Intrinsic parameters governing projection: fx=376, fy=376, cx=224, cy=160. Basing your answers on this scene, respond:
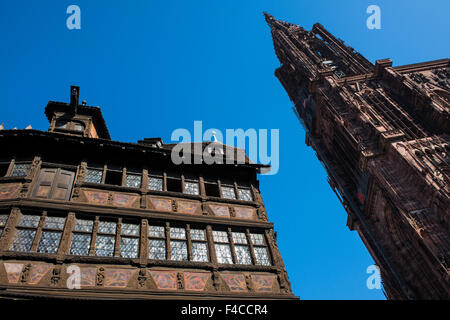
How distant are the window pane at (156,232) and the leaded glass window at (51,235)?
8.94ft

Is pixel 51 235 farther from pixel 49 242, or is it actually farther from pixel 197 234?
pixel 197 234

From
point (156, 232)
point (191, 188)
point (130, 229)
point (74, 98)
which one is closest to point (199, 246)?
point (156, 232)

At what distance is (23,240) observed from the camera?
1100 centimetres

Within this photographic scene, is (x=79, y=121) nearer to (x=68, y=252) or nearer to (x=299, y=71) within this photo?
(x=68, y=252)

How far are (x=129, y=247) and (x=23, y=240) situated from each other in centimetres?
304

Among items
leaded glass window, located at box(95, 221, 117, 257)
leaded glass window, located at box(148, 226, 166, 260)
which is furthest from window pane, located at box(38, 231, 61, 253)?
leaded glass window, located at box(148, 226, 166, 260)

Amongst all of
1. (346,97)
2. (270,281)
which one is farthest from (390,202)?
(270,281)

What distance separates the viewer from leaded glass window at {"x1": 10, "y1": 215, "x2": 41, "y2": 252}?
10812 millimetres

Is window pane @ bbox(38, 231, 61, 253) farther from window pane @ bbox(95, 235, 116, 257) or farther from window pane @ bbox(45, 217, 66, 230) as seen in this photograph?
→ window pane @ bbox(95, 235, 116, 257)

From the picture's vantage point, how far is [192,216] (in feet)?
44.0

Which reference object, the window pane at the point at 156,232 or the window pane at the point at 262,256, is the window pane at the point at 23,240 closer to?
the window pane at the point at 156,232

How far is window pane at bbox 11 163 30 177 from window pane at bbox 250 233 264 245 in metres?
8.31

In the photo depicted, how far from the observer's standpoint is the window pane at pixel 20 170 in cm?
1306

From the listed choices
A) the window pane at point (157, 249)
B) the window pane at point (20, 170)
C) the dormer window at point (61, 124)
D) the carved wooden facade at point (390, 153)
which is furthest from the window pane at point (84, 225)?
the carved wooden facade at point (390, 153)
